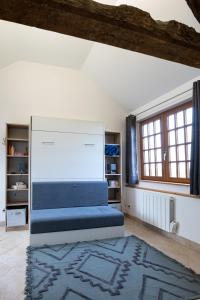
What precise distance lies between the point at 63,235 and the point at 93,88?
3042 mm

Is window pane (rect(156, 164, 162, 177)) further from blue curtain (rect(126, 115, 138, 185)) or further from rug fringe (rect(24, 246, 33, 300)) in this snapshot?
rug fringe (rect(24, 246, 33, 300))

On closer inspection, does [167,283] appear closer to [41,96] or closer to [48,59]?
[41,96]

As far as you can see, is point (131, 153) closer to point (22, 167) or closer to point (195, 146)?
point (195, 146)

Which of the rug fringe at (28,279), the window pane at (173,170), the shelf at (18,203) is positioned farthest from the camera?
the shelf at (18,203)

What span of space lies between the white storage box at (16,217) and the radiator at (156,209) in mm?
2084

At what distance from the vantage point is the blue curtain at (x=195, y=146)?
111 inches

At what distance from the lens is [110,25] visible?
57.6 inches

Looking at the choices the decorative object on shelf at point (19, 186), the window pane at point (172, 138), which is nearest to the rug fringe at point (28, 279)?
the decorative object on shelf at point (19, 186)

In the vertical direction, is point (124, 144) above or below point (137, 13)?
below

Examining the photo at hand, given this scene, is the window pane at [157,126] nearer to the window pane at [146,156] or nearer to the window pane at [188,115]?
the window pane at [146,156]

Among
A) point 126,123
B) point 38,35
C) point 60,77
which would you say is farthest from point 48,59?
point 126,123

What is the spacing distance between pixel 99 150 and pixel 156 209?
59.9 inches

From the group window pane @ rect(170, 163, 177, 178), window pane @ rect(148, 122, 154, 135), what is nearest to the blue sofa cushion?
window pane @ rect(170, 163, 177, 178)

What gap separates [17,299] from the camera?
1.81 metres
